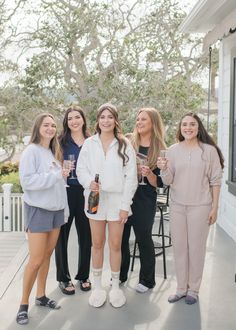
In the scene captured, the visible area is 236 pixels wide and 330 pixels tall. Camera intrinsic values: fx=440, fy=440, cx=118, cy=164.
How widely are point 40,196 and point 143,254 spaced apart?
1100mm

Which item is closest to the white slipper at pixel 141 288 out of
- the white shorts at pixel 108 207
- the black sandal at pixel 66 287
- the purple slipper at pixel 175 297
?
the purple slipper at pixel 175 297

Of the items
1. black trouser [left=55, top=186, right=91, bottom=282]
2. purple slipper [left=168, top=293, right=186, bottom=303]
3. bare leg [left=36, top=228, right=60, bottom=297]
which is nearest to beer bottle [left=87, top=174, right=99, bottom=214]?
bare leg [left=36, top=228, right=60, bottom=297]

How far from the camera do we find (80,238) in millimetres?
3697

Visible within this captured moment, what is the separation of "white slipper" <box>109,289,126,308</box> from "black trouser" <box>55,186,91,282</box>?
0.41 meters

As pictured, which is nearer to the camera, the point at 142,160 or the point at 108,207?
the point at 108,207

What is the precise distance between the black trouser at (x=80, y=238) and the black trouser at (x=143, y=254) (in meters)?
0.31

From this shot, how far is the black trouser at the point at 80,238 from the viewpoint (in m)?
3.55

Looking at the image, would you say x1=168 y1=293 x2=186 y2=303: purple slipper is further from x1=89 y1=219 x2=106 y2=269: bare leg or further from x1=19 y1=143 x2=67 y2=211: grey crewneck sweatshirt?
x1=19 y1=143 x2=67 y2=211: grey crewneck sweatshirt

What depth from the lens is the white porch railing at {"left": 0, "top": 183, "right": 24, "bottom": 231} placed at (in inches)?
229

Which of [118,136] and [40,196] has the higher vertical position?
[118,136]

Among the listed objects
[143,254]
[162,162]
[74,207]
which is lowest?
[143,254]

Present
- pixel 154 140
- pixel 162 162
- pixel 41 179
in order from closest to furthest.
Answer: pixel 41 179
pixel 162 162
pixel 154 140

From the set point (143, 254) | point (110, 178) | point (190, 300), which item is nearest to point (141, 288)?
point (143, 254)

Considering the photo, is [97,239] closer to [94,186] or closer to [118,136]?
[94,186]
